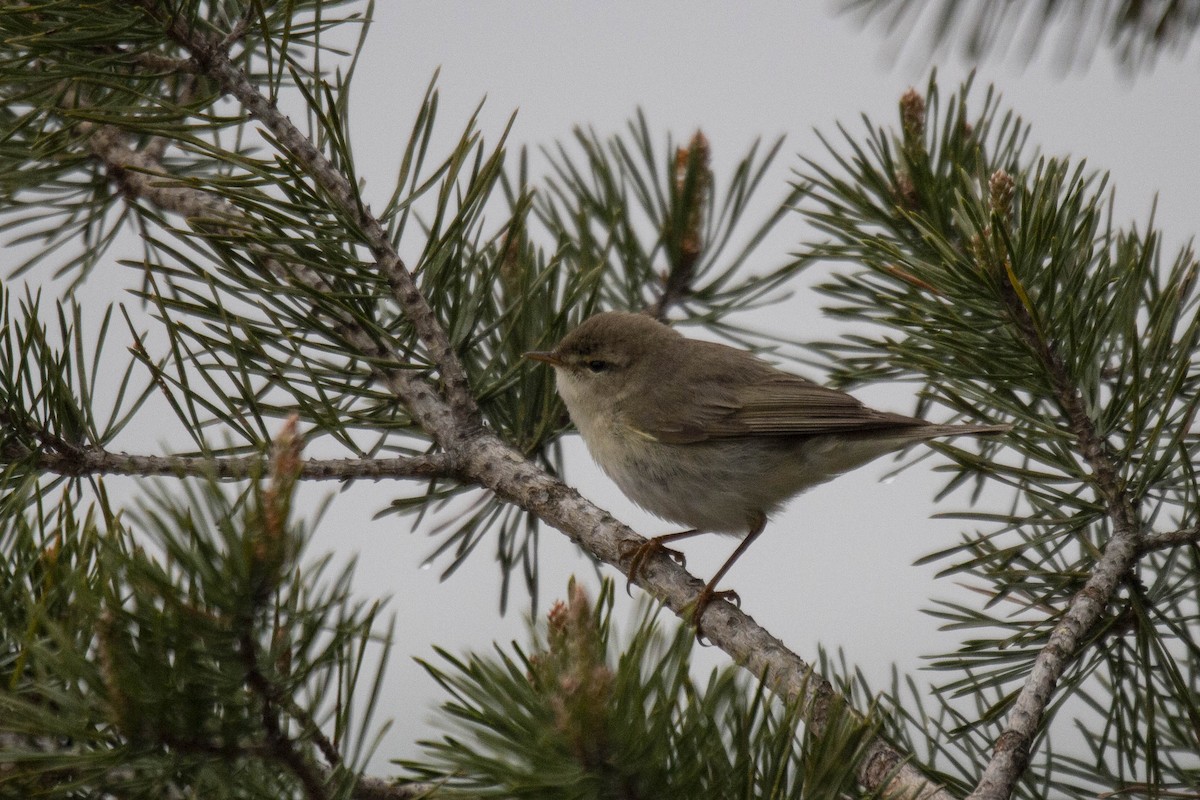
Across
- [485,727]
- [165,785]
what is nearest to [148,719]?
[165,785]

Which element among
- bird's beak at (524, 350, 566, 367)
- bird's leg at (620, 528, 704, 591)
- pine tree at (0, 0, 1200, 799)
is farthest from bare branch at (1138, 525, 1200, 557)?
bird's beak at (524, 350, 566, 367)

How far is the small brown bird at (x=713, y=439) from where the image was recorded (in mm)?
2594

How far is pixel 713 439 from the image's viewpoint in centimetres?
271

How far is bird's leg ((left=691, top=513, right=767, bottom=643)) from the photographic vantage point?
1.73 metres

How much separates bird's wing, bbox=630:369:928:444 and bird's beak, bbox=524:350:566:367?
19.5 inches

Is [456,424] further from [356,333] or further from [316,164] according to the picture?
[316,164]

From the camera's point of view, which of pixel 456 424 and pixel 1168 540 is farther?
pixel 456 424

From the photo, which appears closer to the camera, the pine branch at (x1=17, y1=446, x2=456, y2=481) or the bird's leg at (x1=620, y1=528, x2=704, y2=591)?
the pine branch at (x1=17, y1=446, x2=456, y2=481)

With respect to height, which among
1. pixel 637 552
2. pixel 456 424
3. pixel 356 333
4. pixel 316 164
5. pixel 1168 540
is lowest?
pixel 1168 540

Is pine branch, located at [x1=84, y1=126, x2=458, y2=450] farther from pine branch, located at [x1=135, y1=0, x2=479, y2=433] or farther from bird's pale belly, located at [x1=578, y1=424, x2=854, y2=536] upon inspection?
bird's pale belly, located at [x1=578, y1=424, x2=854, y2=536]

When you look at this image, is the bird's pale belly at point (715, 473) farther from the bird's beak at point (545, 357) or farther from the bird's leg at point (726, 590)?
the bird's beak at point (545, 357)

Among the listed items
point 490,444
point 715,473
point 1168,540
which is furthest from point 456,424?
point 1168,540

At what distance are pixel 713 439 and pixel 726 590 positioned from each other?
0.57 meters

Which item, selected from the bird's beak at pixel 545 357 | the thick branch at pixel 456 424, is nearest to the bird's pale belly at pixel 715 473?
the bird's beak at pixel 545 357
